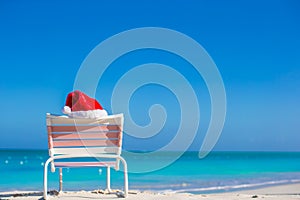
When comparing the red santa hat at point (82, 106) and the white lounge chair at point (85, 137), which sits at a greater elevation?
the red santa hat at point (82, 106)

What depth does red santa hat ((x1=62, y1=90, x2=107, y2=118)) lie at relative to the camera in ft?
→ 17.5

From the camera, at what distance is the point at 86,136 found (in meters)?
5.45

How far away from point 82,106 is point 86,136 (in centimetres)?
34

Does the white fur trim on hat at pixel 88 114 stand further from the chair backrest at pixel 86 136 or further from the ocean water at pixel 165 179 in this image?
the ocean water at pixel 165 179

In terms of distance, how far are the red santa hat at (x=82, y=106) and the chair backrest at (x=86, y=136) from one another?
0.24 feet

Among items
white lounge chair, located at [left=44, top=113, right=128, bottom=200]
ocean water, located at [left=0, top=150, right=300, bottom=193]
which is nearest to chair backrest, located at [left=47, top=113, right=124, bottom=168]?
white lounge chair, located at [left=44, top=113, right=128, bottom=200]

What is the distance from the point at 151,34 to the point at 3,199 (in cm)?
490

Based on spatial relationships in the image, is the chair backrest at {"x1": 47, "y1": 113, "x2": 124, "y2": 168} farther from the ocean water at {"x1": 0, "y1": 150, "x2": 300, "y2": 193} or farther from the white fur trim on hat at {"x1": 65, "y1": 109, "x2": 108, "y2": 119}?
the ocean water at {"x1": 0, "y1": 150, "x2": 300, "y2": 193}

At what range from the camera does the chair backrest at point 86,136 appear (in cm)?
532

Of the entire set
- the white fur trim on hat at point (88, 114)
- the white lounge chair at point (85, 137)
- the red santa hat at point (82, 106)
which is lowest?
the white lounge chair at point (85, 137)

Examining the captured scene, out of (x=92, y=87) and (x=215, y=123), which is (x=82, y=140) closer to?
(x=92, y=87)

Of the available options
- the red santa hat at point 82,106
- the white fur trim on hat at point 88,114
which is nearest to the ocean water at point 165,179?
the red santa hat at point 82,106

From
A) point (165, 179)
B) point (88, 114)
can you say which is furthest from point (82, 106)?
point (165, 179)

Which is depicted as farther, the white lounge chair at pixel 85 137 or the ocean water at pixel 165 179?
the ocean water at pixel 165 179
